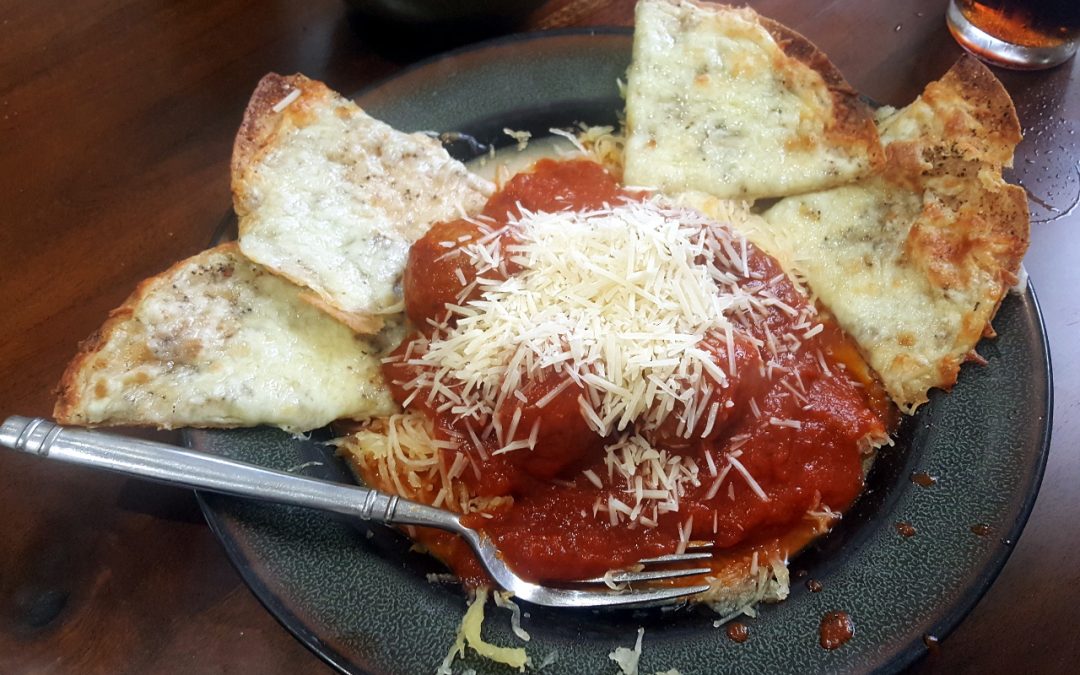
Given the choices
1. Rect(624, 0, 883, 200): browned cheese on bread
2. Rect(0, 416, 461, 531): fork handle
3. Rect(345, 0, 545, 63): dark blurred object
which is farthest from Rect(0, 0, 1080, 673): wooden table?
Rect(624, 0, 883, 200): browned cheese on bread

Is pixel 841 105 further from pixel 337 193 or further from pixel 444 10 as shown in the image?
pixel 337 193

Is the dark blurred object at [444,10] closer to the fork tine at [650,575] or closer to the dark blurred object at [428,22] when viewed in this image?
the dark blurred object at [428,22]

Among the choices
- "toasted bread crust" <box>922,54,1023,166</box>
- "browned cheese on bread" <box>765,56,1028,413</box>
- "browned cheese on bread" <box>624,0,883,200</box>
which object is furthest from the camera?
"browned cheese on bread" <box>624,0,883,200</box>

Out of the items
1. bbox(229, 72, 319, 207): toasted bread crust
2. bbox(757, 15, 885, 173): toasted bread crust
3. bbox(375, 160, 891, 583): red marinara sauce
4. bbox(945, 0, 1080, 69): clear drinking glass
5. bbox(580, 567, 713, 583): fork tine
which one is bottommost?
bbox(580, 567, 713, 583): fork tine

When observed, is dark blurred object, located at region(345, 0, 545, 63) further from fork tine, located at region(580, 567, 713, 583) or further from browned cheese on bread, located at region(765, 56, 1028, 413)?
fork tine, located at region(580, 567, 713, 583)

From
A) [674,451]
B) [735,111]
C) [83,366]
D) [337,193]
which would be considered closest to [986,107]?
[735,111]
